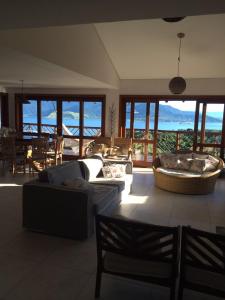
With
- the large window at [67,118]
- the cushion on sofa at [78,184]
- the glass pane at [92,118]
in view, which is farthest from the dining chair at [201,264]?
the glass pane at [92,118]

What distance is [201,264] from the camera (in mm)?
2084

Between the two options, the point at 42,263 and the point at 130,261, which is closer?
the point at 130,261

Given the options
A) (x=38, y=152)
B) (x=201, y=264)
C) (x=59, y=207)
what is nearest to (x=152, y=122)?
(x=38, y=152)

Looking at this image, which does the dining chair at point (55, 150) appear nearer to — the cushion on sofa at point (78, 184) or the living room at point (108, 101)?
the living room at point (108, 101)

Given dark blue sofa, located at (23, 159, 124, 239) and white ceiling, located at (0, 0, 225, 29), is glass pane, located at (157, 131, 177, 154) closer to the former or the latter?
dark blue sofa, located at (23, 159, 124, 239)

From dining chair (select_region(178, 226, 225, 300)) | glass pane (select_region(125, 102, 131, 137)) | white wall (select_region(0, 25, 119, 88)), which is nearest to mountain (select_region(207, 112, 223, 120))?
glass pane (select_region(125, 102, 131, 137))

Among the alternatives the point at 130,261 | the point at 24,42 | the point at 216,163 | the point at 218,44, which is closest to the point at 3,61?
the point at 24,42

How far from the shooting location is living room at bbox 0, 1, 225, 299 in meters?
2.55

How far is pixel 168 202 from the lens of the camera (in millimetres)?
5133

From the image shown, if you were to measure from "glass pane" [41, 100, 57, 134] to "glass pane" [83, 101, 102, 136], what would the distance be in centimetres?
121

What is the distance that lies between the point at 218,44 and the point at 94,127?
451 cm

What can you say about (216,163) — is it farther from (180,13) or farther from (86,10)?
(86,10)

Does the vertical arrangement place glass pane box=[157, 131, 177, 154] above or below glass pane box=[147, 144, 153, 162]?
above

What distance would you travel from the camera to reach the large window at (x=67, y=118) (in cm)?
879
